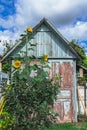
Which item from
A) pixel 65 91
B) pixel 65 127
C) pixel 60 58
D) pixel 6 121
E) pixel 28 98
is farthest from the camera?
pixel 60 58

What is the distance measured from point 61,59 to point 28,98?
6165mm

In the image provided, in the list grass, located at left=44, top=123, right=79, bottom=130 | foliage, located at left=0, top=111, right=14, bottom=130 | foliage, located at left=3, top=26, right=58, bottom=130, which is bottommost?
grass, located at left=44, top=123, right=79, bottom=130

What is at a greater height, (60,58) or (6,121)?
(60,58)

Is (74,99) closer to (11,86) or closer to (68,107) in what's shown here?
(68,107)

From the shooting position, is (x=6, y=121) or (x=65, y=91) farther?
(x=65, y=91)

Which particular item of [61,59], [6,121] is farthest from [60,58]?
[6,121]

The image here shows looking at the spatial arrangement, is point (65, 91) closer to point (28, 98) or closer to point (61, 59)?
point (61, 59)

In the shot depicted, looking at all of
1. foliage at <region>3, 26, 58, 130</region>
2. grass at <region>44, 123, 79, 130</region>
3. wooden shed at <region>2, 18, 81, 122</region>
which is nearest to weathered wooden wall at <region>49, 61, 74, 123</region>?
wooden shed at <region>2, 18, 81, 122</region>

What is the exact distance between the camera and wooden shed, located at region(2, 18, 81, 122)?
13.9m

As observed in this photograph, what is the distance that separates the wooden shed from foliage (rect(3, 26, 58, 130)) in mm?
5501

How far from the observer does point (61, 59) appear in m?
14.2

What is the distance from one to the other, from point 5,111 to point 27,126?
2.48 ft

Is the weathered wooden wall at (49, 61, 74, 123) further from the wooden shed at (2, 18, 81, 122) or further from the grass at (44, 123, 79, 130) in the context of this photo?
the grass at (44, 123, 79, 130)

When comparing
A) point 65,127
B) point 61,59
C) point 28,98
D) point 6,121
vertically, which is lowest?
point 65,127
